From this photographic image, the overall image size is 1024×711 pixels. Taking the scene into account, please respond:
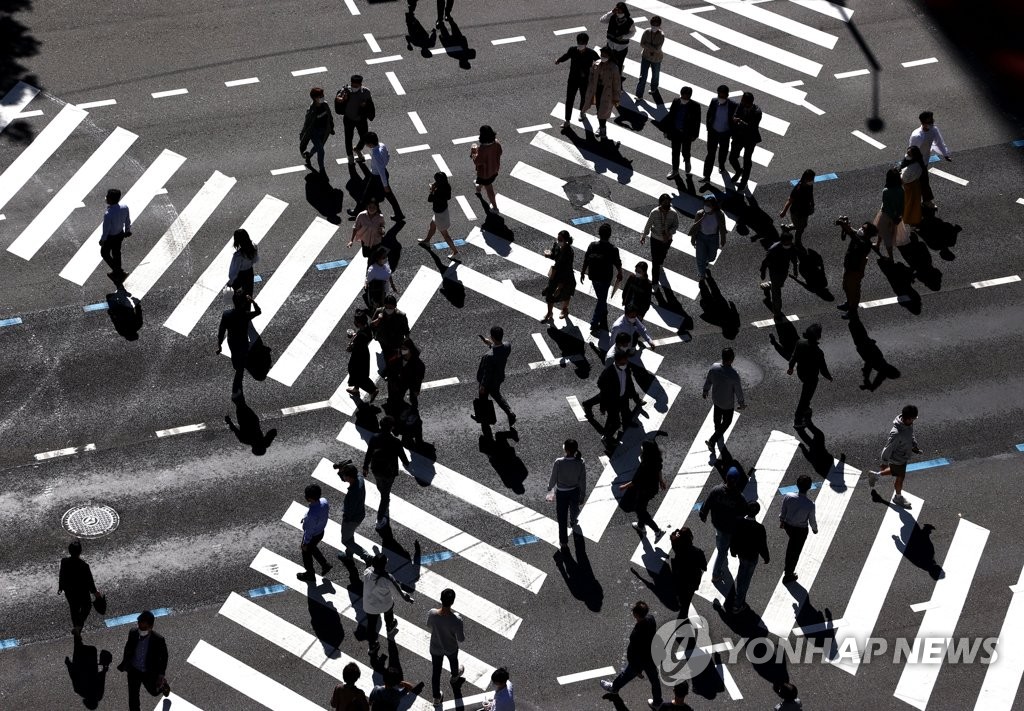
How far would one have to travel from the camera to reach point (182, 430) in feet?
78.6

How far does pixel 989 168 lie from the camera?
2992 cm

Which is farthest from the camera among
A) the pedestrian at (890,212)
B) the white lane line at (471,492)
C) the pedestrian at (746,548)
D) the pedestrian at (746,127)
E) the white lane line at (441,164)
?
the white lane line at (441,164)

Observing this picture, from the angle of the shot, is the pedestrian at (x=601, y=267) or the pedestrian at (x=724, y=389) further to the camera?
the pedestrian at (x=601, y=267)

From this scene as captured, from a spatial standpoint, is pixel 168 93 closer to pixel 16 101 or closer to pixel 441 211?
pixel 16 101

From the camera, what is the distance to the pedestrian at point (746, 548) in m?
20.9

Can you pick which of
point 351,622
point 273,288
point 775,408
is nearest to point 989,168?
point 775,408

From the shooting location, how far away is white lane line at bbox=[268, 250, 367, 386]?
25156 millimetres

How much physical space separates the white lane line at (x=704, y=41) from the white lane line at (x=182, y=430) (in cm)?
1544

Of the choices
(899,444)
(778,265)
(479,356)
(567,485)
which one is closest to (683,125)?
(778,265)

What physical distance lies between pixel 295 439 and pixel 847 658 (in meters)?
9.29

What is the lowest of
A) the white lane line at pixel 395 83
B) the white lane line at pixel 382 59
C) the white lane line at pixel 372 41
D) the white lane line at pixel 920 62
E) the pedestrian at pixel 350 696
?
the pedestrian at pixel 350 696

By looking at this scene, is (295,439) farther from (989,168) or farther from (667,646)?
(989,168)

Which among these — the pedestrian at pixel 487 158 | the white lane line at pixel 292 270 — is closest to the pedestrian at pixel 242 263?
the white lane line at pixel 292 270

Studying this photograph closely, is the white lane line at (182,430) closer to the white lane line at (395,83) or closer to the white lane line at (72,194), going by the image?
the white lane line at (72,194)
